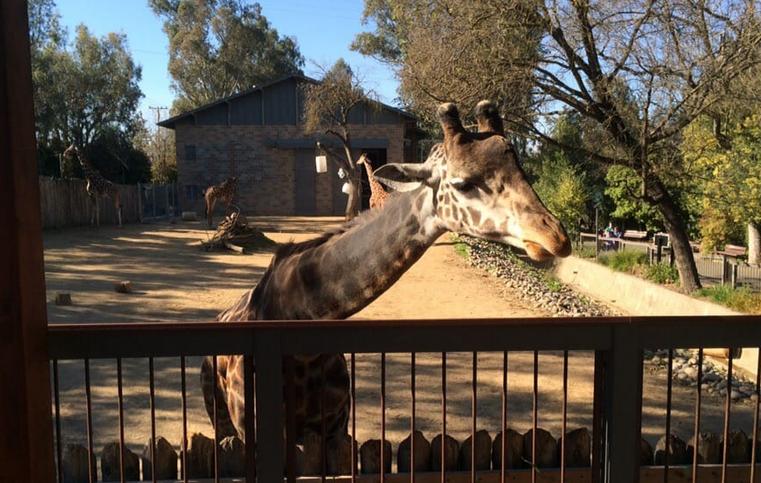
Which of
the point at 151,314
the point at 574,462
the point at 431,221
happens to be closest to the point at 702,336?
the point at 431,221

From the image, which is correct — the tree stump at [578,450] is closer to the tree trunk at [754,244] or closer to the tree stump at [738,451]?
the tree stump at [738,451]

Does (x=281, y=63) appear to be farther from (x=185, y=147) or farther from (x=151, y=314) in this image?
(x=151, y=314)

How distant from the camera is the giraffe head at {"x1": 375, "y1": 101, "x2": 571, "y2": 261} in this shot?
7.20 ft

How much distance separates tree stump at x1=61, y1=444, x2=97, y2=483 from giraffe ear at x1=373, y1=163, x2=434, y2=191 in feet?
7.06

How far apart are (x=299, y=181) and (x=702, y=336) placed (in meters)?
30.7

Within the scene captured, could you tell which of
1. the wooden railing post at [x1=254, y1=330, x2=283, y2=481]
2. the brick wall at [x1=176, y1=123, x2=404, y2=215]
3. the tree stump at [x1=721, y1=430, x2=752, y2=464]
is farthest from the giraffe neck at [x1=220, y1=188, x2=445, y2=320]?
the brick wall at [x1=176, y1=123, x2=404, y2=215]

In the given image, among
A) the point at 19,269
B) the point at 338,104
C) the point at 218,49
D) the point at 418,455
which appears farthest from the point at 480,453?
the point at 218,49

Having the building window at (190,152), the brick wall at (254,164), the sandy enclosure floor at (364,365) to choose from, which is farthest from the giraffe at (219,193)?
the building window at (190,152)

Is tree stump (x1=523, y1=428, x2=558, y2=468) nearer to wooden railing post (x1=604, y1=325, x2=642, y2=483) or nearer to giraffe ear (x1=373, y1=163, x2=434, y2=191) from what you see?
wooden railing post (x1=604, y1=325, x2=642, y2=483)

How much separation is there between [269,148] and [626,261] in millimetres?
20996

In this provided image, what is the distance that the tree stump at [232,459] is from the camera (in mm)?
3154

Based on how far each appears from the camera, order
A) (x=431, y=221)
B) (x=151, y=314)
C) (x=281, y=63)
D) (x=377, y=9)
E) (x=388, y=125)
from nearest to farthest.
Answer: (x=431, y=221), (x=151, y=314), (x=388, y=125), (x=377, y=9), (x=281, y=63)

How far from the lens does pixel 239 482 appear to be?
302cm

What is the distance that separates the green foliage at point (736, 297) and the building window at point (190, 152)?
86.1 ft
